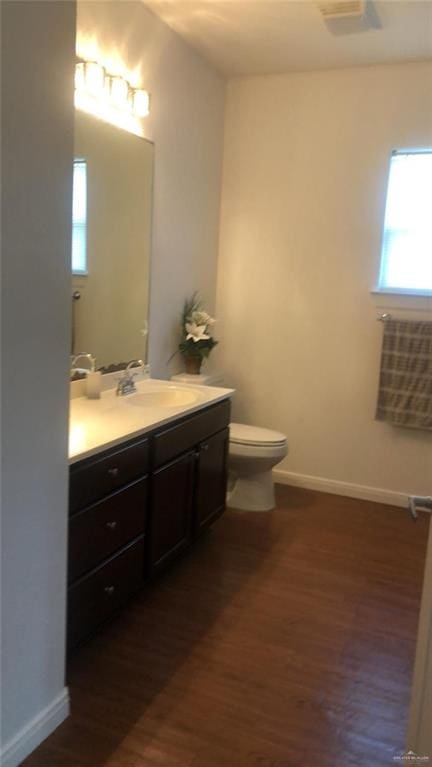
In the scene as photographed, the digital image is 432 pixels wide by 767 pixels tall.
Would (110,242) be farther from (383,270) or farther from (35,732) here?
(35,732)

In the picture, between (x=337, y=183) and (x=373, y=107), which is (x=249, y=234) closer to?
(x=337, y=183)

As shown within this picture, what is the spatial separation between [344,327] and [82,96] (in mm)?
2054

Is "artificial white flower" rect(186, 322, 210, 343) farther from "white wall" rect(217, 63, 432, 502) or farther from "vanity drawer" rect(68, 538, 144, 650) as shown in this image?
"vanity drawer" rect(68, 538, 144, 650)

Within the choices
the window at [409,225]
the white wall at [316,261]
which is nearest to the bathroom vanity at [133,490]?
the white wall at [316,261]

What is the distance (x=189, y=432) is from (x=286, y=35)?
214 centimetres

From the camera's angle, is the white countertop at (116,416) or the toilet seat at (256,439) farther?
the toilet seat at (256,439)

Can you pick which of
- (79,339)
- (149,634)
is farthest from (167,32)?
(149,634)

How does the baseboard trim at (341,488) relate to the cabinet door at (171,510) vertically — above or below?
below

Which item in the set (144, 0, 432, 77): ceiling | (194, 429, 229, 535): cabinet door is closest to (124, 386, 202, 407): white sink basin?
(194, 429, 229, 535): cabinet door

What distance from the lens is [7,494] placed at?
1.52 metres

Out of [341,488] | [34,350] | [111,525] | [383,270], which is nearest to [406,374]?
[383,270]

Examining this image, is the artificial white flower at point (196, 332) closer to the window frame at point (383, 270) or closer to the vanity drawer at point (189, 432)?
the vanity drawer at point (189, 432)

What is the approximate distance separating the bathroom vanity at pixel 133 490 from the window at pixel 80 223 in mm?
596

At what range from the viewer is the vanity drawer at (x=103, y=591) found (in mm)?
1983
